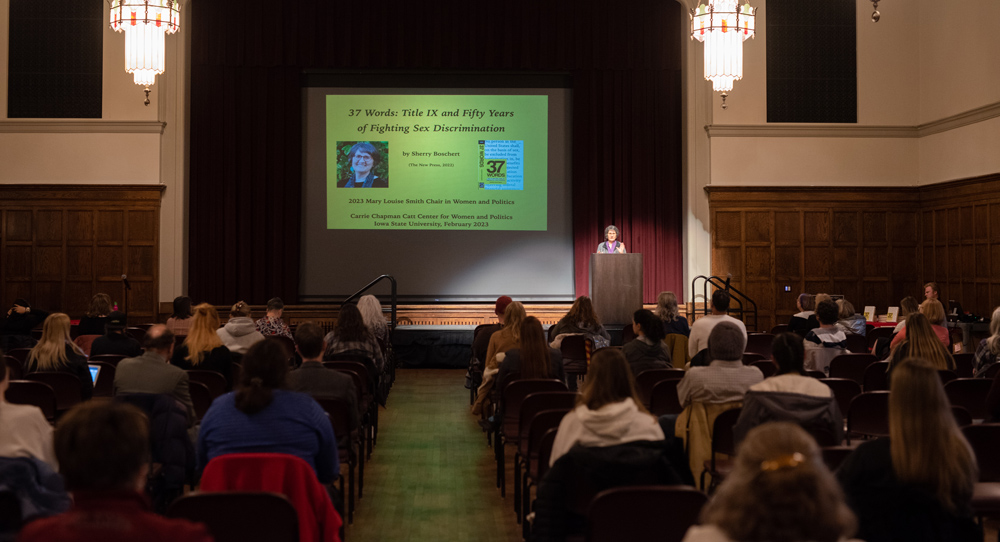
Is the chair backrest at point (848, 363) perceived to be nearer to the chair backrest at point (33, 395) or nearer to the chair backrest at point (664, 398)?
the chair backrest at point (664, 398)

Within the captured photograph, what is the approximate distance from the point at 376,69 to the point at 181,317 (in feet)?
22.5

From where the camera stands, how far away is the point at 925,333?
528cm

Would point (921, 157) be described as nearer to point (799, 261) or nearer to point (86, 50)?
point (799, 261)

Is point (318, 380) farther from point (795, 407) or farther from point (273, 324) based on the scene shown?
point (273, 324)

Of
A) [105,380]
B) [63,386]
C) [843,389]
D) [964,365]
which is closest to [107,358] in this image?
[105,380]

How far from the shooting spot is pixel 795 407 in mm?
3598

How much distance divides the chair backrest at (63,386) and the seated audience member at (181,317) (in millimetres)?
2681

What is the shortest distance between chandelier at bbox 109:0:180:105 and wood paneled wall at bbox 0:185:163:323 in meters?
3.55

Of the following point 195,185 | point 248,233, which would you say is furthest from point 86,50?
point 248,233

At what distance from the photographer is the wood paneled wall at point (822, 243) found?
13734 millimetres

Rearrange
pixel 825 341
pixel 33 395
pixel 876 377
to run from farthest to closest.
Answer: pixel 825 341 < pixel 876 377 < pixel 33 395

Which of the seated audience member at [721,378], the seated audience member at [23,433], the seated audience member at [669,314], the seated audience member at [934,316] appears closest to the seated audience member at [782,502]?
the seated audience member at [23,433]

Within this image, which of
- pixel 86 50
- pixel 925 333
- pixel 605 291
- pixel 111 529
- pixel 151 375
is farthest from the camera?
pixel 86 50

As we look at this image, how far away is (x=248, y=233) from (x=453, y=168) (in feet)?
11.4
